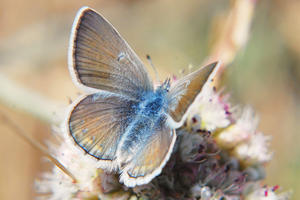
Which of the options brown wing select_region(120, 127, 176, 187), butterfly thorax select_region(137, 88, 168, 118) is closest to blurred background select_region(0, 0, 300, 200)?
butterfly thorax select_region(137, 88, 168, 118)

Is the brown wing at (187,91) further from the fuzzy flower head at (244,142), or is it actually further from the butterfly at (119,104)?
the fuzzy flower head at (244,142)

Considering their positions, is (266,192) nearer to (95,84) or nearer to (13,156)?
(95,84)

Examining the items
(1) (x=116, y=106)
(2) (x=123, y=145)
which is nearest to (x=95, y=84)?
(1) (x=116, y=106)

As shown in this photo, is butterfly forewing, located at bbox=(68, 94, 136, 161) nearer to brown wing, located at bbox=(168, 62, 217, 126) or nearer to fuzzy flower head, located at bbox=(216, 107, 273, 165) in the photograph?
brown wing, located at bbox=(168, 62, 217, 126)

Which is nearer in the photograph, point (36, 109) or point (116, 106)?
point (116, 106)

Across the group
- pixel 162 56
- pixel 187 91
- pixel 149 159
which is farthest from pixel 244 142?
pixel 162 56

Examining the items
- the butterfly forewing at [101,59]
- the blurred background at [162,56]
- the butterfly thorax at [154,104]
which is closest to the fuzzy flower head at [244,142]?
the butterfly thorax at [154,104]
